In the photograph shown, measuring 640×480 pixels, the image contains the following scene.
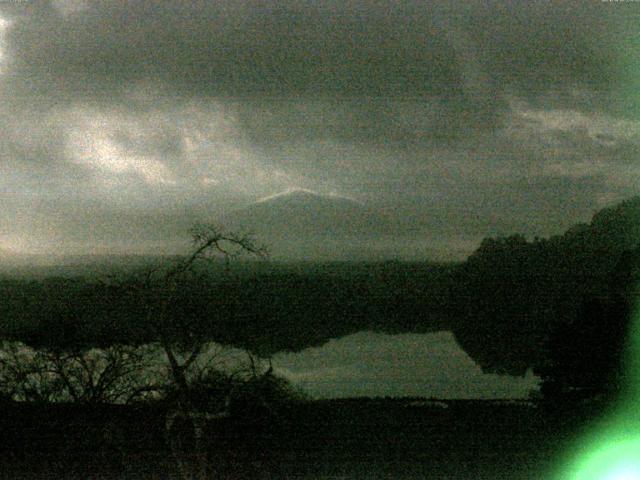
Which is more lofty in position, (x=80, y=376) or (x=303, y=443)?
(x=80, y=376)

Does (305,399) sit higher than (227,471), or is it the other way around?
(305,399)

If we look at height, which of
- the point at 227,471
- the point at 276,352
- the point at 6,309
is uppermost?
the point at 6,309

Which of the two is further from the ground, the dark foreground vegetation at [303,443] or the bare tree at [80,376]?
the bare tree at [80,376]

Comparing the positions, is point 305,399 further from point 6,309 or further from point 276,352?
point 6,309

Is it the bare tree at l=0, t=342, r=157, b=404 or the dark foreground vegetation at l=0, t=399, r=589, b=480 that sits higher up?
the bare tree at l=0, t=342, r=157, b=404

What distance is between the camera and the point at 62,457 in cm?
502

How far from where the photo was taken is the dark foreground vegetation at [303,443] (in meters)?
4.82

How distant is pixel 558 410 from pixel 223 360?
9.03 ft

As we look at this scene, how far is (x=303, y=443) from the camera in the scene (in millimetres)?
5152

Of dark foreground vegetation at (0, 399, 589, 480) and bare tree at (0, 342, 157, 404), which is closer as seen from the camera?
dark foreground vegetation at (0, 399, 589, 480)

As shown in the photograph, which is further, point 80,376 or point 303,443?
point 80,376

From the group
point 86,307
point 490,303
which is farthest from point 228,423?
point 490,303

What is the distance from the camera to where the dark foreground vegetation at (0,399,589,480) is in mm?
4820

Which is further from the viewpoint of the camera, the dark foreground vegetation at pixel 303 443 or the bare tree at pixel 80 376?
the bare tree at pixel 80 376
